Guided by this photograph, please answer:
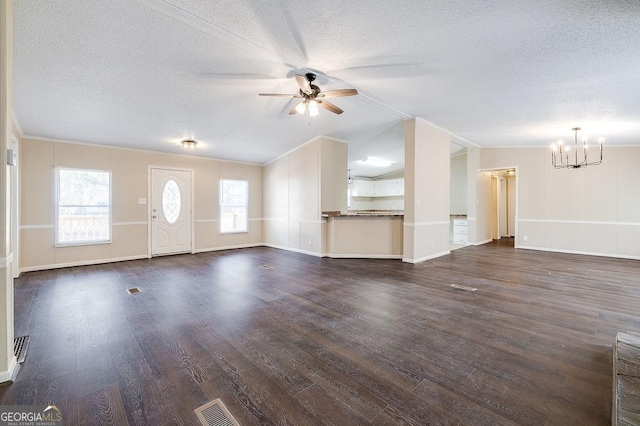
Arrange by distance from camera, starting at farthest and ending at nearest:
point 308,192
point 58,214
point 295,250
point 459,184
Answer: point 459,184 → point 295,250 → point 308,192 → point 58,214

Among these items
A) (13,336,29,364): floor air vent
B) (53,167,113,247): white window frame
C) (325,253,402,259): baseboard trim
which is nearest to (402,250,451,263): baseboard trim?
(325,253,402,259): baseboard trim

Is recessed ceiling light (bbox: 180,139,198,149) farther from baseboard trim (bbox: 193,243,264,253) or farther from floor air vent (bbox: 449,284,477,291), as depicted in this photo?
floor air vent (bbox: 449,284,477,291)

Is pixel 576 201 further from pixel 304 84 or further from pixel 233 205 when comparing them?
pixel 233 205

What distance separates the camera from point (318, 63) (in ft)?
10.2

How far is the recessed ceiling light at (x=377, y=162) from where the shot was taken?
8.55 m

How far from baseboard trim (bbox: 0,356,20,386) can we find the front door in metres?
4.83

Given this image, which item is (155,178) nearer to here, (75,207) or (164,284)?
(75,207)

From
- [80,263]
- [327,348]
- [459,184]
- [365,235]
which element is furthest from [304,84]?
[459,184]

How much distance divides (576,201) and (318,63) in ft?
24.7

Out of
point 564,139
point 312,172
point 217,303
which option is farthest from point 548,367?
point 564,139

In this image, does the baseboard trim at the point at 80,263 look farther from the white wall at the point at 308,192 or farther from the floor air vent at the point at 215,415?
the floor air vent at the point at 215,415

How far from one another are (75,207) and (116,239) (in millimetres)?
961

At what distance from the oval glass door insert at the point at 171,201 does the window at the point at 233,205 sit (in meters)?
1.13

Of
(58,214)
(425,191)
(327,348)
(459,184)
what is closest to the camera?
(327,348)
